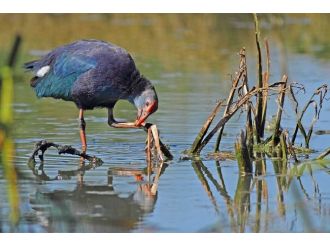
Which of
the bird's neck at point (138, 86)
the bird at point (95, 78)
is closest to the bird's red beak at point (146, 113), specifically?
the bird at point (95, 78)

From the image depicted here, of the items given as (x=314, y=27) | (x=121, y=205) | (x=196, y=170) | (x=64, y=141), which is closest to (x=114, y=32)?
(x=314, y=27)

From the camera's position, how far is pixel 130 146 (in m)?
8.28

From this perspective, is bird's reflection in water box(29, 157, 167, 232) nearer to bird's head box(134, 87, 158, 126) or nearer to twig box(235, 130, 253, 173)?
twig box(235, 130, 253, 173)

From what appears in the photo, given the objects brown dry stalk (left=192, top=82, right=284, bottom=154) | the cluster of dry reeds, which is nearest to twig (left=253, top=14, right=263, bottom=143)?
the cluster of dry reeds

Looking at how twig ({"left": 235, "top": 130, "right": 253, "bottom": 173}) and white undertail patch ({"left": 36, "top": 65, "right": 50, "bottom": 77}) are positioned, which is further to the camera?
white undertail patch ({"left": 36, "top": 65, "right": 50, "bottom": 77})

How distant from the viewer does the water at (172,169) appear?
5375 millimetres

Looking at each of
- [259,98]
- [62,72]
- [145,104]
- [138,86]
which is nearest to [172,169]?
[259,98]

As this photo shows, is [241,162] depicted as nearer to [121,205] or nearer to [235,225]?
[121,205]

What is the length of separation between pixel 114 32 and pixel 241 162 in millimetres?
9195

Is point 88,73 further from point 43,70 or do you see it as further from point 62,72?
point 43,70

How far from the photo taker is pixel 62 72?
823 cm

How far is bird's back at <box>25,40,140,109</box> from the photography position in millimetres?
8094

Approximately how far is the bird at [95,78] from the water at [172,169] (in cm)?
39
